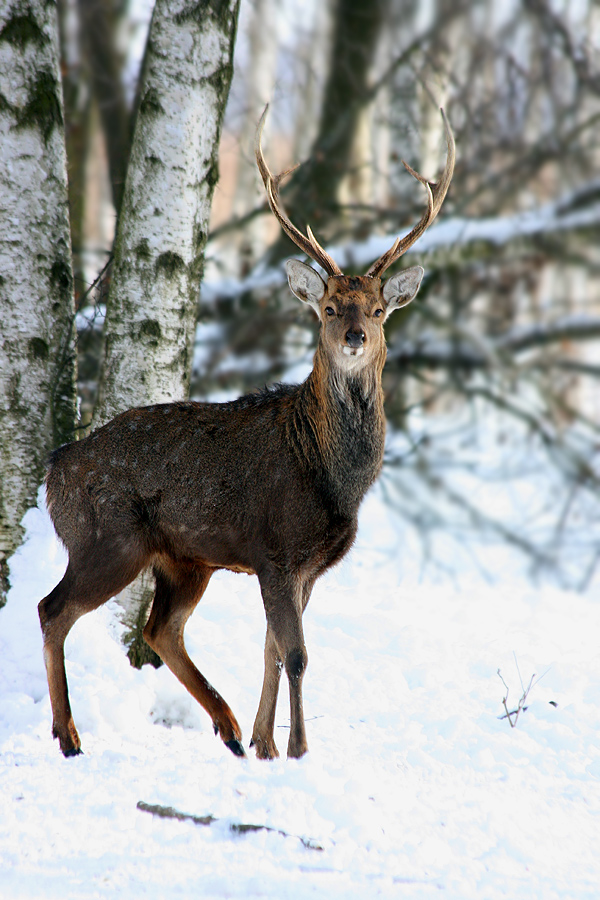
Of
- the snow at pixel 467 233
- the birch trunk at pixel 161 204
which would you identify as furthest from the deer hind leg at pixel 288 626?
the snow at pixel 467 233

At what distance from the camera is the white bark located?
5305mm

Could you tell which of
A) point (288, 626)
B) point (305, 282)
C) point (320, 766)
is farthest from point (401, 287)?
point (320, 766)

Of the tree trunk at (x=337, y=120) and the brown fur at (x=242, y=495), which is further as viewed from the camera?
the tree trunk at (x=337, y=120)

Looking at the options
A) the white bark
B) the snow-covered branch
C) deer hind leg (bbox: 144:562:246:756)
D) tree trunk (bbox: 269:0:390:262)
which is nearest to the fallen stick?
deer hind leg (bbox: 144:562:246:756)

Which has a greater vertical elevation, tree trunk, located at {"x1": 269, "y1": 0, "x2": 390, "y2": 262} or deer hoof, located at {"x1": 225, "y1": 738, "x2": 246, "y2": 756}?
tree trunk, located at {"x1": 269, "y1": 0, "x2": 390, "y2": 262}

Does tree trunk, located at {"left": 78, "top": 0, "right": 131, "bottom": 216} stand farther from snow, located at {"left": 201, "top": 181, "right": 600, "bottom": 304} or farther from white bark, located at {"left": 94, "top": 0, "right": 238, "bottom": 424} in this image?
white bark, located at {"left": 94, "top": 0, "right": 238, "bottom": 424}

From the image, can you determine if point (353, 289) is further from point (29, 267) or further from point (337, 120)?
point (337, 120)

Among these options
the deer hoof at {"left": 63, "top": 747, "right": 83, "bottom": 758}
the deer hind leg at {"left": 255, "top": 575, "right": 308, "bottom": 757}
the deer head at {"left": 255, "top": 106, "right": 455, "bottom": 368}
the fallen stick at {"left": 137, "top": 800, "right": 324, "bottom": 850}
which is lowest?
the deer hoof at {"left": 63, "top": 747, "right": 83, "bottom": 758}

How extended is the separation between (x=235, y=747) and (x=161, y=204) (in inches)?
126

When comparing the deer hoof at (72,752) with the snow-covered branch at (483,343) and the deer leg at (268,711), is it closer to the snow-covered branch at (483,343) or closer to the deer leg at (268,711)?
the deer leg at (268,711)

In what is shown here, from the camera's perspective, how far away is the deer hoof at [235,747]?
4.42 m

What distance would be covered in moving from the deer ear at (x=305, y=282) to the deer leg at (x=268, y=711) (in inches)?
70.7

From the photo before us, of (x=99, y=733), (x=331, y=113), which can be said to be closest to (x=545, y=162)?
(x=331, y=113)

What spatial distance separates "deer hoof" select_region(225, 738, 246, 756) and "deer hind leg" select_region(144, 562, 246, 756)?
137mm
